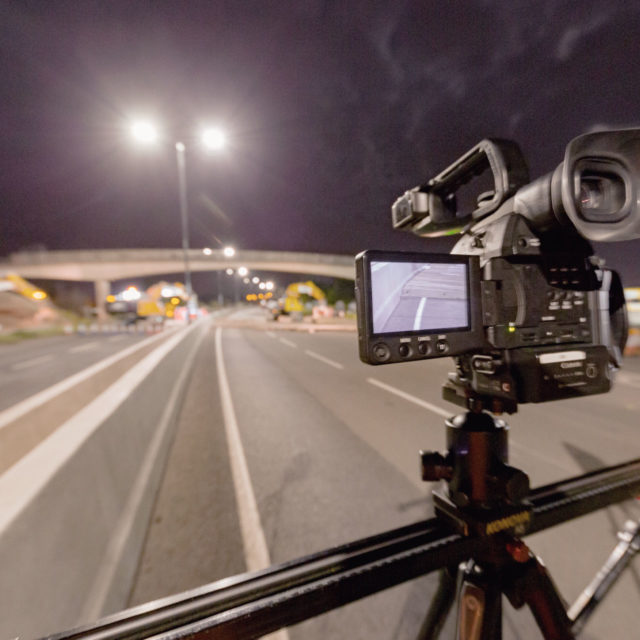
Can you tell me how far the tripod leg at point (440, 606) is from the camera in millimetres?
1079

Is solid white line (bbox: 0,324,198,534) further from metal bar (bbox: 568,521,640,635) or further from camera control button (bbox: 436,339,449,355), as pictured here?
metal bar (bbox: 568,521,640,635)

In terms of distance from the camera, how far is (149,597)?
6.45 ft

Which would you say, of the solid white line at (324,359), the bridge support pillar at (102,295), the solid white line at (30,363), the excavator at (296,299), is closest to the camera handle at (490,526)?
the solid white line at (324,359)

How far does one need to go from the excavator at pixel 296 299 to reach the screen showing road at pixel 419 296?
32.3 metres

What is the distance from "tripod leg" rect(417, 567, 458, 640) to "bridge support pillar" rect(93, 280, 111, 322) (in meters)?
40.4

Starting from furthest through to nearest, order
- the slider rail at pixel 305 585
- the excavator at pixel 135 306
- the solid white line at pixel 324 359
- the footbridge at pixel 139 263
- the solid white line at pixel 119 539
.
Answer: the excavator at pixel 135 306 < the footbridge at pixel 139 263 < the solid white line at pixel 324 359 < the solid white line at pixel 119 539 < the slider rail at pixel 305 585

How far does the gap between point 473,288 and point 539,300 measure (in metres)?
0.19

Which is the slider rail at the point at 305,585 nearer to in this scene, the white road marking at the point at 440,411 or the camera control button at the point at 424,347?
the camera control button at the point at 424,347

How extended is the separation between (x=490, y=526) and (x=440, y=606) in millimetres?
373

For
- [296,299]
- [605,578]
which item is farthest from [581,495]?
[296,299]

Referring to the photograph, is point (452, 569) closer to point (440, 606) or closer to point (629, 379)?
point (440, 606)

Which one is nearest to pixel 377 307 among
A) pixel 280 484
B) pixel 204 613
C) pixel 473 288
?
pixel 473 288

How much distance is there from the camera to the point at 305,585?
2.64 ft

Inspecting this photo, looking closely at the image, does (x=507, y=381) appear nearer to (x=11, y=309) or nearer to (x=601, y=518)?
(x=601, y=518)
